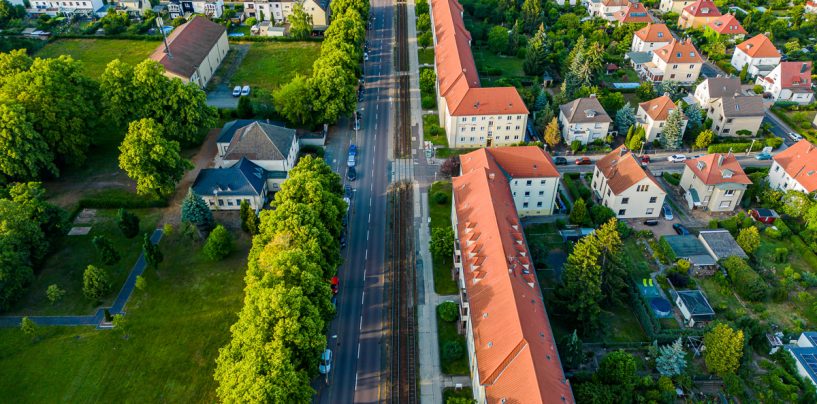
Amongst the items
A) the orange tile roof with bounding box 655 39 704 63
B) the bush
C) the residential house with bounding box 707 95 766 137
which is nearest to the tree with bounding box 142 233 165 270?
the bush

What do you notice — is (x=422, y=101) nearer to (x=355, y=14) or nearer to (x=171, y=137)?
(x=355, y=14)

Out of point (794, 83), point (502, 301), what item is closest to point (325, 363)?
point (502, 301)

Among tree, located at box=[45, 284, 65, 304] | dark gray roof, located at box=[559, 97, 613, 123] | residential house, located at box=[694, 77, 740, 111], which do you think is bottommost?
tree, located at box=[45, 284, 65, 304]

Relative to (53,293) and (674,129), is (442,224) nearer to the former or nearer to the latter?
(674,129)

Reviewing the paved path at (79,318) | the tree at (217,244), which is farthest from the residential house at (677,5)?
the paved path at (79,318)

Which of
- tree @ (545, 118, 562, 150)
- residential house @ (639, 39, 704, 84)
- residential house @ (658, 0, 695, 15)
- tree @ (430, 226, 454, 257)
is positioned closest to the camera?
tree @ (430, 226, 454, 257)

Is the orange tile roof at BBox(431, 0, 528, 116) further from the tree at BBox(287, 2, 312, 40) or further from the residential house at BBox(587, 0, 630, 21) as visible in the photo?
the residential house at BBox(587, 0, 630, 21)
